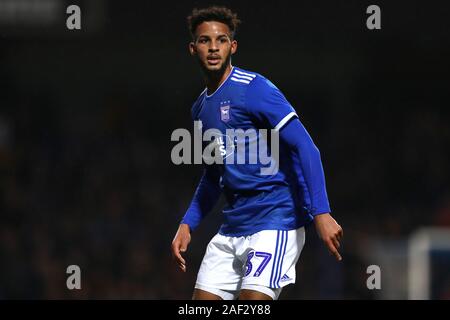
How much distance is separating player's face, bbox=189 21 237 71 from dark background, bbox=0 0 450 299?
5.54m

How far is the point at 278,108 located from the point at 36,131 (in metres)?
7.62

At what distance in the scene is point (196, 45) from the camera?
4.46 m

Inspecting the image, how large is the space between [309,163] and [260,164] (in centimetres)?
26

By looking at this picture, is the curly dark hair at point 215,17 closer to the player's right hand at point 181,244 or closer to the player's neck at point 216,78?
the player's neck at point 216,78

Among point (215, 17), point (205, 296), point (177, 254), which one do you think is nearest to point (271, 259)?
point (205, 296)

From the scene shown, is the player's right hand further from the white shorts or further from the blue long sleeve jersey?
the blue long sleeve jersey

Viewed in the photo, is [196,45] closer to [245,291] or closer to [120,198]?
[245,291]

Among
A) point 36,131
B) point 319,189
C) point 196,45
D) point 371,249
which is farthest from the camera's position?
point 36,131

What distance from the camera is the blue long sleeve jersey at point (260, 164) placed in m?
4.25

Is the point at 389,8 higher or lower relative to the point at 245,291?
higher

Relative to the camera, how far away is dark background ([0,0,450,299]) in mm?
10289

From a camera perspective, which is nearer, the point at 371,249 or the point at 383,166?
the point at 371,249

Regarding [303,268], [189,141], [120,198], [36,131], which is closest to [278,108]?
[189,141]

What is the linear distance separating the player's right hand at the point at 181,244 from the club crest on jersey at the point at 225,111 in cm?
62
